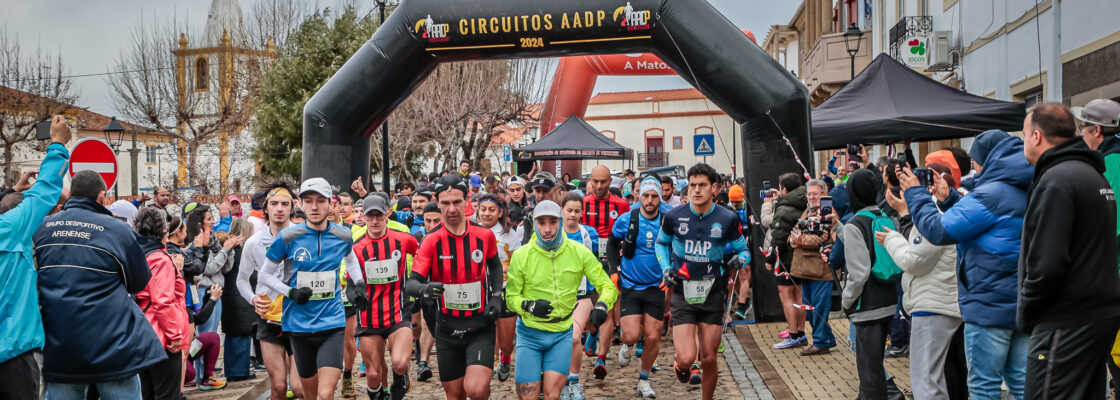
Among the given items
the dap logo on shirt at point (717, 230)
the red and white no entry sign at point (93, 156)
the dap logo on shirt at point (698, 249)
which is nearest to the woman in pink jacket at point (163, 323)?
the dap logo on shirt at point (698, 249)

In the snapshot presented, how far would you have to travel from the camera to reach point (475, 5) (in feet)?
37.9

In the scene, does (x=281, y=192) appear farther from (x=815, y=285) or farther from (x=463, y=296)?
(x=815, y=285)

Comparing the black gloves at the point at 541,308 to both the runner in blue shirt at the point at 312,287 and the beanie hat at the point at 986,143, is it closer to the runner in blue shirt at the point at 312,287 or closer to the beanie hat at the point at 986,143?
the runner in blue shirt at the point at 312,287

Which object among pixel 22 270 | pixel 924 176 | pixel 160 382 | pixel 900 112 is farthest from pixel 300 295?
pixel 900 112

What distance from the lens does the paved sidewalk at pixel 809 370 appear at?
24.6 ft

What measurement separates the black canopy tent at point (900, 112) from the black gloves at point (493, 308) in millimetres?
5078

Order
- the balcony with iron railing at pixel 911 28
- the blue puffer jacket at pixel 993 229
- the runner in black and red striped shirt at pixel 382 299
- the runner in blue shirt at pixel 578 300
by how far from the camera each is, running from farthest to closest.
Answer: the balcony with iron railing at pixel 911 28 < the runner in blue shirt at pixel 578 300 < the runner in black and red striped shirt at pixel 382 299 < the blue puffer jacket at pixel 993 229

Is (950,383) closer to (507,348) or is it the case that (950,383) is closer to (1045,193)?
(1045,193)

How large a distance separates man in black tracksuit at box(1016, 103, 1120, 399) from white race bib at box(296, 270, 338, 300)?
4472mm

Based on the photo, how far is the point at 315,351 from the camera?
6.48 m

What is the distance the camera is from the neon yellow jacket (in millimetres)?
6348

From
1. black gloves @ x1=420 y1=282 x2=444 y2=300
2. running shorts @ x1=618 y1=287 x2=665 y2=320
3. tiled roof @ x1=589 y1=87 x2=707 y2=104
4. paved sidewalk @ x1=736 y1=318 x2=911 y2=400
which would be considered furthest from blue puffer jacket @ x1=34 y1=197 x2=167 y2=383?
tiled roof @ x1=589 y1=87 x2=707 y2=104

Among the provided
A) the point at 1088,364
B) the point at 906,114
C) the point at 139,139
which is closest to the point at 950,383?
the point at 1088,364

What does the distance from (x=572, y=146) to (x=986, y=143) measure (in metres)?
15.8
